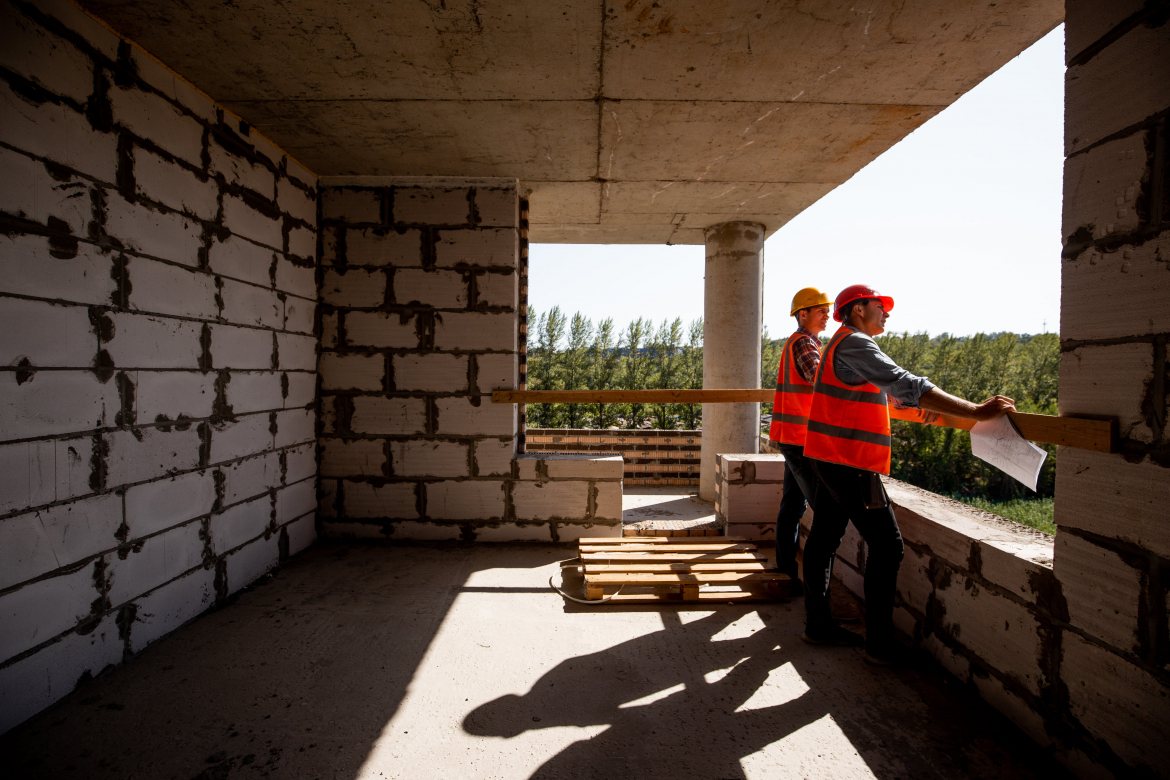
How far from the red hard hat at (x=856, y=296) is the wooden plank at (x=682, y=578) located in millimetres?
1868

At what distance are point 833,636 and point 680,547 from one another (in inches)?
59.2

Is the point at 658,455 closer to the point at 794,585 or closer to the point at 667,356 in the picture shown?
the point at 794,585

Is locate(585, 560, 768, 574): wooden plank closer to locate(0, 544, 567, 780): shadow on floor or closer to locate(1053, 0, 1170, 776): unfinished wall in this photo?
locate(0, 544, 567, 780): shadow on floor

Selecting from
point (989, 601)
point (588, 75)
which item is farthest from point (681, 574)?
point (588, 75)

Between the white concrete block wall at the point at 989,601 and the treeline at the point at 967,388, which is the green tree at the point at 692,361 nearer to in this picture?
the treeline at the point at 967,388

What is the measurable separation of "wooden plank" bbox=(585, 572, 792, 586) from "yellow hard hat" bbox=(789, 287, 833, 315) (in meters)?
1.83

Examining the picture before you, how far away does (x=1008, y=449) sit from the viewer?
2.28m

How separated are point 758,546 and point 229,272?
466cm

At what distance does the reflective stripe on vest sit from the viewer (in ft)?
8.87

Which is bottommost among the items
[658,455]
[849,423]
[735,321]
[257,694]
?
[257,694]

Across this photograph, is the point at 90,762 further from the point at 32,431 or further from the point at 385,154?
the point at 385,154

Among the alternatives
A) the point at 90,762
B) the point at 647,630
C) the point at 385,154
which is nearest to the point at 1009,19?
the point at 647,630

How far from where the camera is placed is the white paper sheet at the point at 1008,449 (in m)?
2.15

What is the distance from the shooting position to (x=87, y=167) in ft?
8.97
